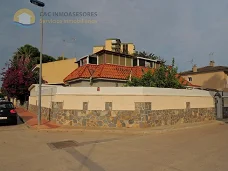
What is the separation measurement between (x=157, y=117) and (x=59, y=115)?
6229 millimetres

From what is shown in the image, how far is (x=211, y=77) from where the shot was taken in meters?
36.3

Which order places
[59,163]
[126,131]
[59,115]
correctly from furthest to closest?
[59,115]
[126,131]
[59,163]

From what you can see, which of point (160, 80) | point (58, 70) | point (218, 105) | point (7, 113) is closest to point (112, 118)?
point (160, 80)

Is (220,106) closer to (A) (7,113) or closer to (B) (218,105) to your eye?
(B) (218,105)

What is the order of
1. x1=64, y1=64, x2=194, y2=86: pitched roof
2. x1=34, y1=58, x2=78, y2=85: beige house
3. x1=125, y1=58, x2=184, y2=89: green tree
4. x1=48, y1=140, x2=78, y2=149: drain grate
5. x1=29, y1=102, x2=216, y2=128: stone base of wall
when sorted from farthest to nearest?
1. x1=34, y1=58, x2=78, y2=85: beige house
2. x1=64, y1=64, x2=194, y2=86: pitched roof
3. x1=125, y1=58, x2=184, y2=89: green tree
4. x1=29, y1=102, x2=216, y2=128: stone base of wall
5. x1=48, y1=140, x2=78, y2=149: drain grate

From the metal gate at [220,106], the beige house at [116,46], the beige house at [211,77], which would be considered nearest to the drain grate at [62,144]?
the metal gate at [220,106]

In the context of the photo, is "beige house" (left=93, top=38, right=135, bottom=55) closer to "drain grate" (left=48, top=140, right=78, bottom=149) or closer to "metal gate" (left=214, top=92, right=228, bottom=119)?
"metal gate" (left=214, top=92, right=228, bottom=119)

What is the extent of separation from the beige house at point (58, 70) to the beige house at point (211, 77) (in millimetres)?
20195

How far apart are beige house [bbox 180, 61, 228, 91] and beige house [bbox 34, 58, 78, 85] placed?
20.2 m

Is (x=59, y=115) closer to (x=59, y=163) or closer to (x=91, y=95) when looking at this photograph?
(x=91, y=95)

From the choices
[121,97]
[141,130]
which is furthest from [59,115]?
[141,130]

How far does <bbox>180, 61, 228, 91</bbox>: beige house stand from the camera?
1372 inches

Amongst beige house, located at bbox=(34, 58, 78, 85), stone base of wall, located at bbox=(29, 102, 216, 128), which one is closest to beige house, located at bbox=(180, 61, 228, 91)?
beige house, located at bbox=(34, 58, 78, 85)

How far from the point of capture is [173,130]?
13422mm
